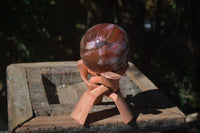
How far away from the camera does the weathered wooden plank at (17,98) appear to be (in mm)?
1150

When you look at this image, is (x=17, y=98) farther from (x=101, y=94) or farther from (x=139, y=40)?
(x=139, y=40)

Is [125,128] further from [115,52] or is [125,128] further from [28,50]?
[28,50]

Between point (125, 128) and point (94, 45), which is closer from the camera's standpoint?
point (94, 45)

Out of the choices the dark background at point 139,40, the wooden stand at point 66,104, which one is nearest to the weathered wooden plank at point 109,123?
the wooden stand at point 66,104

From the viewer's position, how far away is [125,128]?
124 centimetres

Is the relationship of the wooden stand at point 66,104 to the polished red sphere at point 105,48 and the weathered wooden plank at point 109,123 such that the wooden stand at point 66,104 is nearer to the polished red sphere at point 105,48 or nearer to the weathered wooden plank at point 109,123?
the weathered wooden plank at point 109,123

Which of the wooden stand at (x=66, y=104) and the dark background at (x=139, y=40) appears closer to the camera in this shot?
the wooden stand at (x=66, y=104)

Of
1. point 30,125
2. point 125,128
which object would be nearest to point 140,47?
point 125,128

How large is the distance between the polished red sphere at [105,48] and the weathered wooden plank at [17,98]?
394mm

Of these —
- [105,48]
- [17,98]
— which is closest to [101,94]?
[105,48]

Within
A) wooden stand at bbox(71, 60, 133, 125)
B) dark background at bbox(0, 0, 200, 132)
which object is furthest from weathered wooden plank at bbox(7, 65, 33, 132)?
dark background at bbox(0, 0, 200, 132)

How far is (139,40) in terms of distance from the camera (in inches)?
108

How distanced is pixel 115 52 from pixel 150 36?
1.78 metres

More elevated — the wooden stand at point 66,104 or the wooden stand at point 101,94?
the wooden stand at point 101,94
